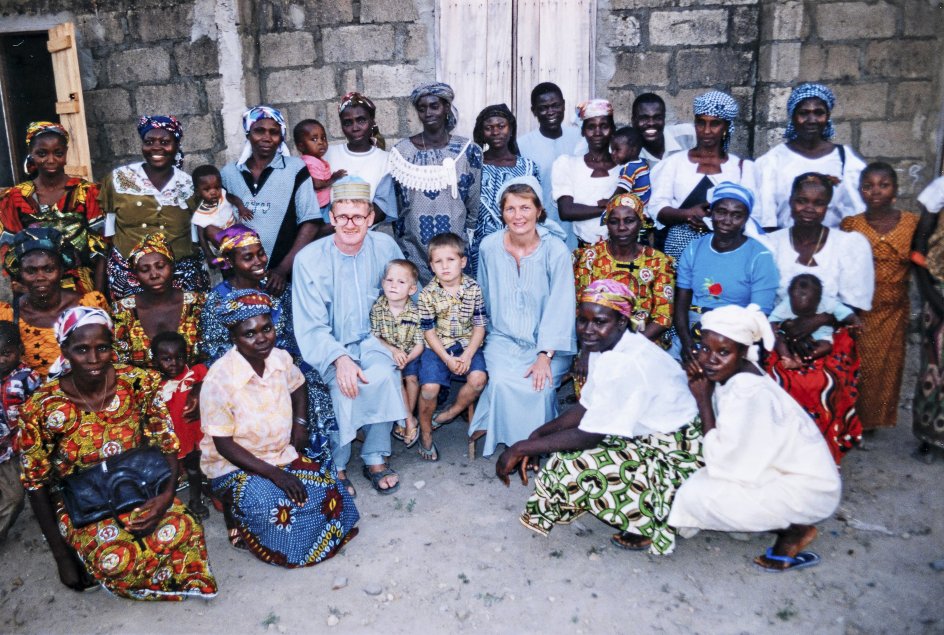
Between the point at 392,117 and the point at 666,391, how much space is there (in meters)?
4.04

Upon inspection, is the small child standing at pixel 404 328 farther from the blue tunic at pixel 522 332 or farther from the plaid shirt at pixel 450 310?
the blue tunic at pixel 522 332

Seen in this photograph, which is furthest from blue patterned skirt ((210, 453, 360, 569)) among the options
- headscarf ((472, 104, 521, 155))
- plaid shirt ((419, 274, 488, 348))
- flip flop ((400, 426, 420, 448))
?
headscarf ((472, 104, 521, 155))

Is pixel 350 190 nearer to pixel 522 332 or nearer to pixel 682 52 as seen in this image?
pixel 522 332

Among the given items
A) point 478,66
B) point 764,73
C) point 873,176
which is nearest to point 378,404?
point 873,176

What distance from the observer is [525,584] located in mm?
3197

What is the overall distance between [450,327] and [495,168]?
1.23 metres

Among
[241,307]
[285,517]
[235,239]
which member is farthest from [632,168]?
[285,517]

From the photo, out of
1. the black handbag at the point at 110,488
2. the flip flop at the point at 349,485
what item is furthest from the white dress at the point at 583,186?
the black handbag at the point at 110,488

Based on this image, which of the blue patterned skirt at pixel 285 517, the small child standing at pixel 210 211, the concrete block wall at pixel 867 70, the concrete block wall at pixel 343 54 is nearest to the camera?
the blue patterned skirt at pixel 285 517

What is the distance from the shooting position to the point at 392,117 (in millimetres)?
6434

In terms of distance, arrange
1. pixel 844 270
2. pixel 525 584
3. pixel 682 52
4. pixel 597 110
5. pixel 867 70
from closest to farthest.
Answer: pixel 525 584, pixel 844 270, pixel 597 110, pixel 867 70, pixel 682 52

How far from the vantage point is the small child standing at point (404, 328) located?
421cm

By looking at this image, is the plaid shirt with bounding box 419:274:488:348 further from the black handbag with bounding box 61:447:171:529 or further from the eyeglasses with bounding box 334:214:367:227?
the black handbag with bounding box 61:447:171:529

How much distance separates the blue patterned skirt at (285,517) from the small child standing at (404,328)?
89cm
